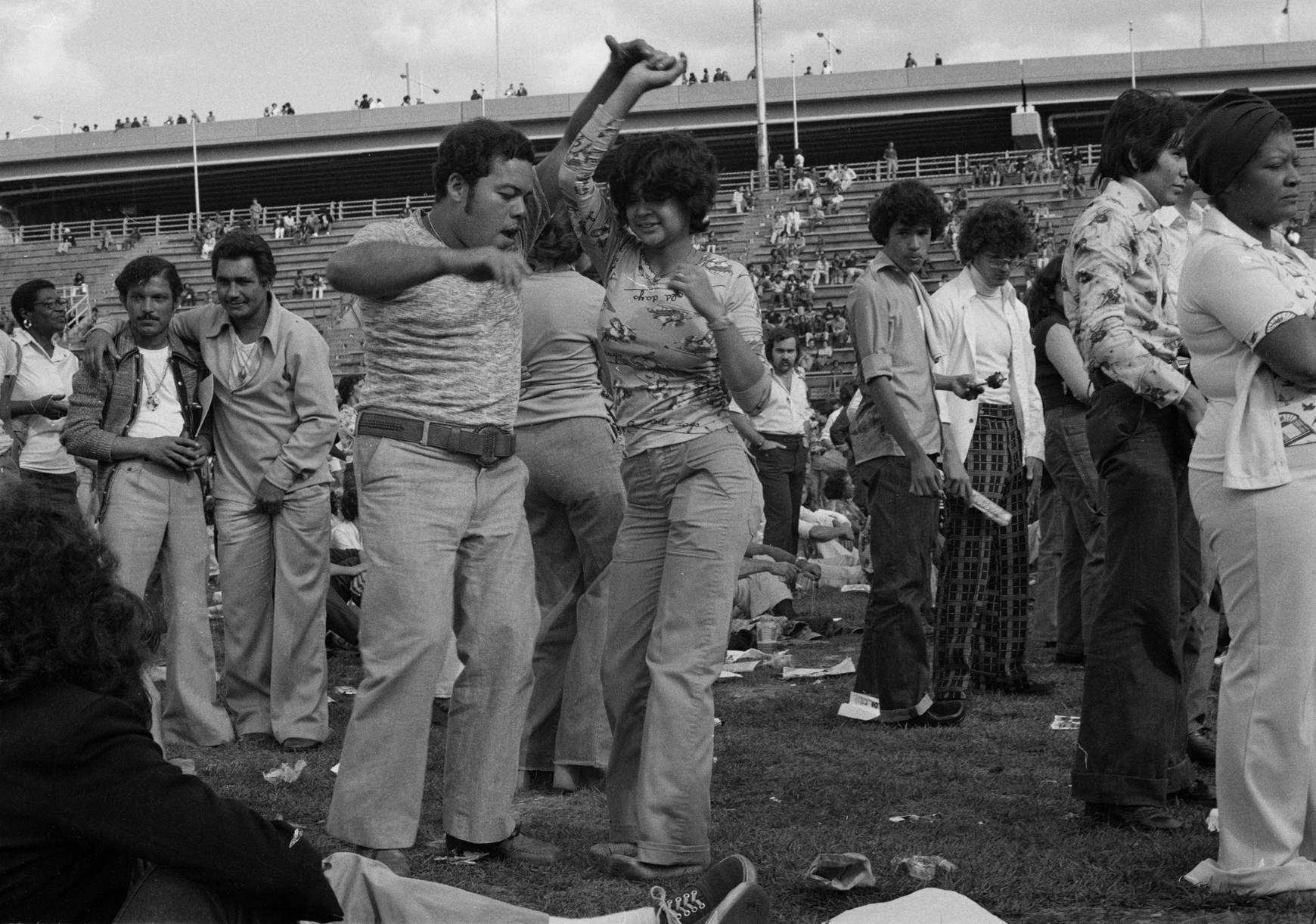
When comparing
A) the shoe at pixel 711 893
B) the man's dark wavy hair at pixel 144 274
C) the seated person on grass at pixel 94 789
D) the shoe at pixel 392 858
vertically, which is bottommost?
the shoe at pixel 392 858

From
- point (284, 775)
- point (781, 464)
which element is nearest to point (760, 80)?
point (781, 464)

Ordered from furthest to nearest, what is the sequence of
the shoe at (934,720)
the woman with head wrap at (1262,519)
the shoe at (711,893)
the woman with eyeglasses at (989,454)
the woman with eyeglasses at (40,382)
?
the woman with eyeglasses at (40,382)
the woman with eyeglasses at (989,454)
the shoe at (934,720)
the woman with head wrap at (1262,519)
the shoe at (711,893)

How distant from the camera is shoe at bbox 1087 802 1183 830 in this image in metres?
4.31

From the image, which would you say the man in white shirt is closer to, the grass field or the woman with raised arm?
the grass field

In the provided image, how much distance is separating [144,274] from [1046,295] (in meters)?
4.10

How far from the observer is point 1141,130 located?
460cm

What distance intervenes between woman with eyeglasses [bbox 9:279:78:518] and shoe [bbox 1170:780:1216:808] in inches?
248

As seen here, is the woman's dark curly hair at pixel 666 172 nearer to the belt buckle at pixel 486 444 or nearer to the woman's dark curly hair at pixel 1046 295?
the belt buckle at pixel 486 444

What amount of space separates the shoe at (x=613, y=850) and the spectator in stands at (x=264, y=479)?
2479 mm

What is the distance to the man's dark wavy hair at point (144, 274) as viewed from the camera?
6.54 m

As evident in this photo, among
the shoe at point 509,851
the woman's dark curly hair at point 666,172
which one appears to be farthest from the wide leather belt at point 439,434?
the shoe at point 509,851

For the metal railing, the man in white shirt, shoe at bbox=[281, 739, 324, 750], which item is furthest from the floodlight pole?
shoe at bbox=[281, 739, 324, 750]

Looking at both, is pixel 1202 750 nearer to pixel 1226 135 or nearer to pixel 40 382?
pixel 1226 135

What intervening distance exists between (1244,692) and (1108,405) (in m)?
0.99
